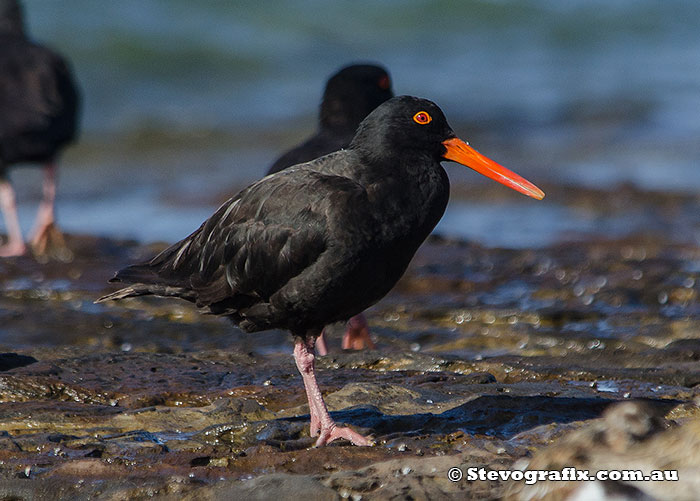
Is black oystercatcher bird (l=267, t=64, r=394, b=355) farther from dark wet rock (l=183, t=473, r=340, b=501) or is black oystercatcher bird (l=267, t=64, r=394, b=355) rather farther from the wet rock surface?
dark wet rock (l=183, t=473, r=340, b=501)

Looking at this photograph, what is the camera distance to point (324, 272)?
4.02 metres

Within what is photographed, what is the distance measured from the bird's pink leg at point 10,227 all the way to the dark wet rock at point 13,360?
3641 millimetres

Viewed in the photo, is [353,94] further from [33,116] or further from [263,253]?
[33,116]

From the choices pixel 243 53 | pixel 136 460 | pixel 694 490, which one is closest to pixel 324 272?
pixel 136 460

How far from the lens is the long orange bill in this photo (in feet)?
14.6

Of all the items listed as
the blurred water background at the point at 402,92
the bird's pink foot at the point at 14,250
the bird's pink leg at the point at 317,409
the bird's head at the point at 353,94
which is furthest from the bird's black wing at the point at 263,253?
the blurred water background at the point at 402,92

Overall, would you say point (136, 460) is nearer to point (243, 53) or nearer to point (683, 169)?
point (683, 169)

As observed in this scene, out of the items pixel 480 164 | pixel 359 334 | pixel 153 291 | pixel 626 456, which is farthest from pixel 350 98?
pixel 626 456

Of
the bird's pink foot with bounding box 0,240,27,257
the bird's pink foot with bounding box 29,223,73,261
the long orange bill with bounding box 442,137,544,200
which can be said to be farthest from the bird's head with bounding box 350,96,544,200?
the bird's pink foot with bounding box 0,240,27,257

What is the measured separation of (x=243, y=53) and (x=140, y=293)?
1791 centimetres

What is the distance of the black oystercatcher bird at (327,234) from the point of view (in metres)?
4.01

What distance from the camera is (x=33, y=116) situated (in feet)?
29.4

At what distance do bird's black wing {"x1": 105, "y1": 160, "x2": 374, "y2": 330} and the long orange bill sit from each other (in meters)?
0.56

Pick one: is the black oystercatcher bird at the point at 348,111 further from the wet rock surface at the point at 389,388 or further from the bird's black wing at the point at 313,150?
the wet rock surface at the point at 389,388
